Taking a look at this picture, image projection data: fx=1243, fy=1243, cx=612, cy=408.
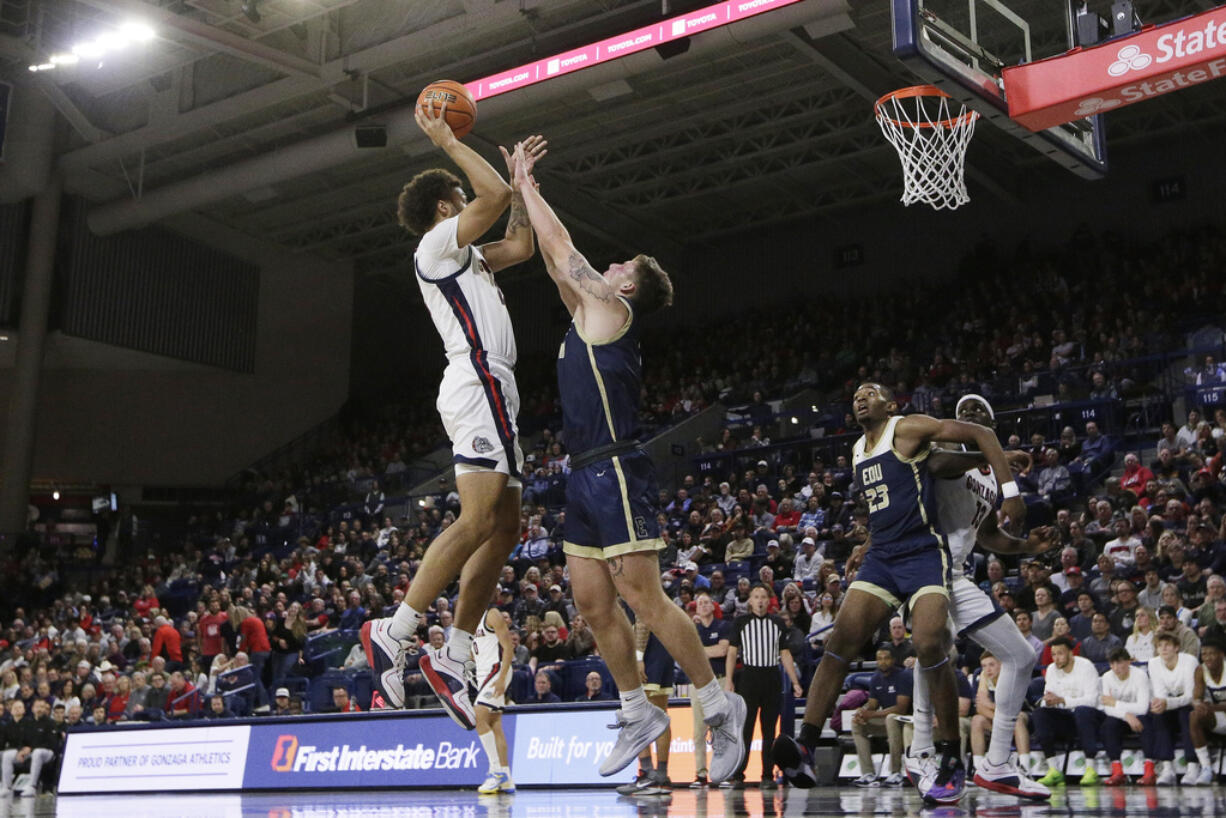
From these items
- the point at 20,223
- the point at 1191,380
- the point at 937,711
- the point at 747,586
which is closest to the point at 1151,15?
the point at 1191,380

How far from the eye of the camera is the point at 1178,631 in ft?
35.8

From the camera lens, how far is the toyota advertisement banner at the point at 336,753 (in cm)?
1095

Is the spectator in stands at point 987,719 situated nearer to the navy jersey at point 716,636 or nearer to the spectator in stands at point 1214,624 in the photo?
the spectator in stands at point 1214,624

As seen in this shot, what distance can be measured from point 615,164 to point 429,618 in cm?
1254

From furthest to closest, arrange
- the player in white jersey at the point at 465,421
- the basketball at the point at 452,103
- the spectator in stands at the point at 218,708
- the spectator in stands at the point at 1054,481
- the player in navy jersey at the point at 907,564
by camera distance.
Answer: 1. the spectator in stands at the point at 1054,481
2. the spectator in stands at the point at 218,708
3. the player in navy jersey at the point at 907,564
4. the basketball at the point at 452,103
5. the player in white jersey at the point at 465,421

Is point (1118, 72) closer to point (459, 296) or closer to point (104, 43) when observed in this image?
point (459, 296)

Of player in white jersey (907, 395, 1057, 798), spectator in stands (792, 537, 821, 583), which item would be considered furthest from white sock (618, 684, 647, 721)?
spectator in stands (792, 537, 821, 583)

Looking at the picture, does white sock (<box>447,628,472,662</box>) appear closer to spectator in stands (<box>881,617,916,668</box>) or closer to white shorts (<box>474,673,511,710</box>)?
white shorts (<box>474,673,511,710</box>)

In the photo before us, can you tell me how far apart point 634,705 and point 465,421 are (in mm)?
1593

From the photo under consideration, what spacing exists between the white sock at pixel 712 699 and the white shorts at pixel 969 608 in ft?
4.45

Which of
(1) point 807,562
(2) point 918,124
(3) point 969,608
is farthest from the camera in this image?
(1) point 807,562

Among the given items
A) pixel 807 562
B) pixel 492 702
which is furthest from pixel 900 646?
pixel 492 702

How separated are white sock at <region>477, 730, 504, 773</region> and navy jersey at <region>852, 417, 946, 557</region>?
326 cm

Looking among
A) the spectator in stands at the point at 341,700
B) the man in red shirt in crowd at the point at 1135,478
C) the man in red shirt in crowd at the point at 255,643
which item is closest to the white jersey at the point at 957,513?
the man in red shirt in crowd at the point at 1135,478
